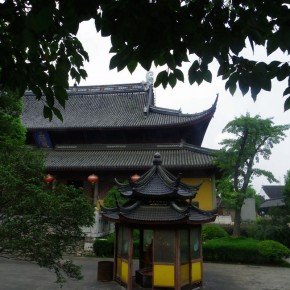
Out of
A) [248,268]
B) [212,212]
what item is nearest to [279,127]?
[248,268]

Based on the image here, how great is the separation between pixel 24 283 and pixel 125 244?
3.33 metres

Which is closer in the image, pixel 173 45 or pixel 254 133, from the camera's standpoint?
pixel 173 45

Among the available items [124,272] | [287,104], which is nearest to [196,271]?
[124,272]

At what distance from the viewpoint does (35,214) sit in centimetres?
599

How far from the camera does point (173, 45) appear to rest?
2420 mm

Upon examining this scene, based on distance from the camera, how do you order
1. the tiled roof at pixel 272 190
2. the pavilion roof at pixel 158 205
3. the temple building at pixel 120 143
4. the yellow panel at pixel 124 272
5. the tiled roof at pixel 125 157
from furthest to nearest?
the tiled roof at pixel 272 190 < the temple building at pixel 120 143 < the tiled roof at pixel 125 157 < the yellow panel at pixel 124 272 < the pavilion roof at pixel 158 205

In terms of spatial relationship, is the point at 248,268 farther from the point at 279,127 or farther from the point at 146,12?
the point at 146,12

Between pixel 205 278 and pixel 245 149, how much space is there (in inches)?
326

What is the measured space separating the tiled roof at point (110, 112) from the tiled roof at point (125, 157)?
1.57 m

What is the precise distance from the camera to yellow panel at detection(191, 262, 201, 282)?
32.5 ft

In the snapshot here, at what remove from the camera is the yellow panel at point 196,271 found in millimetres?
9909

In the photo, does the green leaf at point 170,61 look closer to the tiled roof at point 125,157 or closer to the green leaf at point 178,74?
the green leaf at point 178,74

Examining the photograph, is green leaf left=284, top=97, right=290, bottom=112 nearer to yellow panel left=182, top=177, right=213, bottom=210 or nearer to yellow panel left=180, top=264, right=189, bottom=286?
yellow panel left=180, top=264, right=189, bottom=286

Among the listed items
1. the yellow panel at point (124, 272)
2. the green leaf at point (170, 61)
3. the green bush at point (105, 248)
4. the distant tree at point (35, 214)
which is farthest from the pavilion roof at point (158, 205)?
the green leaf at point (170, 61)
